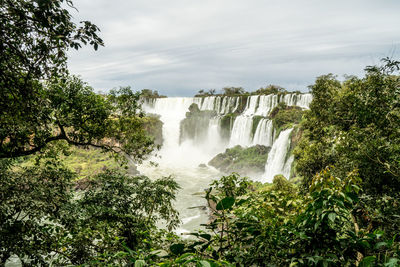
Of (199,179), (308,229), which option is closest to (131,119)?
(308,229)

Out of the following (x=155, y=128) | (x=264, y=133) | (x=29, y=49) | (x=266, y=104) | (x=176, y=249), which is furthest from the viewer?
(x=155, y=128)

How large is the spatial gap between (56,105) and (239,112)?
39.8 metres

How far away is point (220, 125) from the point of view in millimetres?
40500

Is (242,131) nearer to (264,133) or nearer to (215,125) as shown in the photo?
(264,133)

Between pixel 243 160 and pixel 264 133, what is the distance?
4781mm

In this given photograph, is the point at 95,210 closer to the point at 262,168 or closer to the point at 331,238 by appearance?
the point at 331,238

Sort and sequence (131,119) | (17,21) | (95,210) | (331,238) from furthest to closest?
1. (131,119)
2. (95,210)
3. (17,21)
4. (331,238)

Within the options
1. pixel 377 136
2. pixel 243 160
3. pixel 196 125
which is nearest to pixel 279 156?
pixel 243 160

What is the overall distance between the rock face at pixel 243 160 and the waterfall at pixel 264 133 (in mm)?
1658

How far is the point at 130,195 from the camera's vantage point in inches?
226

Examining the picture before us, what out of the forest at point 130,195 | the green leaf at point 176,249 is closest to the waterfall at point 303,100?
the forest at point 130,195

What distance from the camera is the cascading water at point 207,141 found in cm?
2230

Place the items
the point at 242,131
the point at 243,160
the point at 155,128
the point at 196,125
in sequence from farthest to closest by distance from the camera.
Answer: the point at 196,125 < the point at 155,128 < the point at 242,131 < the point at 243,160

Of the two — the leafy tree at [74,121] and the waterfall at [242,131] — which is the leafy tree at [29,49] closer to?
the leafy tree at [74,121]
